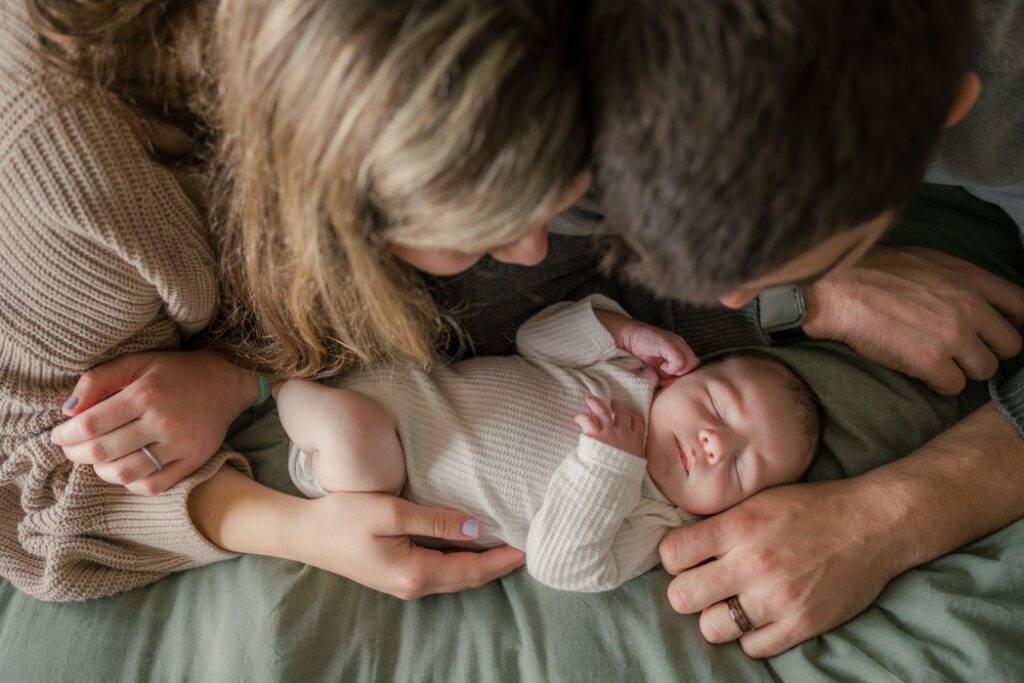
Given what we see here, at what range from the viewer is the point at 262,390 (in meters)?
1.21

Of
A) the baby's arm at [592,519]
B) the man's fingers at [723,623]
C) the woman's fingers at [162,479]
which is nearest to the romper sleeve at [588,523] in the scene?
the baby's arm at [592,519]

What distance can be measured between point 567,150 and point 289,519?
0.69m

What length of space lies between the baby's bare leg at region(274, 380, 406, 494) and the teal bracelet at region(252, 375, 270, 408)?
2.3 inches

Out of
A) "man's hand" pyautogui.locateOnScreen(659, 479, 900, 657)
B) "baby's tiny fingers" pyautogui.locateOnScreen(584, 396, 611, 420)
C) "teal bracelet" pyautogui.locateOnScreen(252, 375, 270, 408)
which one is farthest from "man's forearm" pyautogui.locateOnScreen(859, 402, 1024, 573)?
"teal bracelet" pyautogui.locateOnScreen(252, 375, 270, 408)

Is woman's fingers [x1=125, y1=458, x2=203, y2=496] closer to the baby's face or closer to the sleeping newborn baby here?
the sleeping newborn baby

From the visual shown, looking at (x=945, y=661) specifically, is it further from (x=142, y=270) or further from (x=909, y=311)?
(x=142, y=270)

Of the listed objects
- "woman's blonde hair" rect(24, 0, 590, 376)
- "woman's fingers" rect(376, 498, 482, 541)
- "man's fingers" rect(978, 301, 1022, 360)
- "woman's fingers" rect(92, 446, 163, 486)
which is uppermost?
"woman's blonde hair" rect(24, 0, 590, 376)

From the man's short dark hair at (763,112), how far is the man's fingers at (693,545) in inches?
21.2

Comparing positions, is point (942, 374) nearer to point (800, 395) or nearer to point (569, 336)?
point (800, 395)

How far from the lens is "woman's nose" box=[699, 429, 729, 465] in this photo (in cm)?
112

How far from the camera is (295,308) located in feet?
3.12

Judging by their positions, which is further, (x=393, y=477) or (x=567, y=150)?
(x=393, y=477)

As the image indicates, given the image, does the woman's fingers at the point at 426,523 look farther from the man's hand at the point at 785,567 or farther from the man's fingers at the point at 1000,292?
the man's fingers at the point at 1000,292

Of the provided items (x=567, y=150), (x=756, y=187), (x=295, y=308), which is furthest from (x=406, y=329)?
(x=756, y=187)
